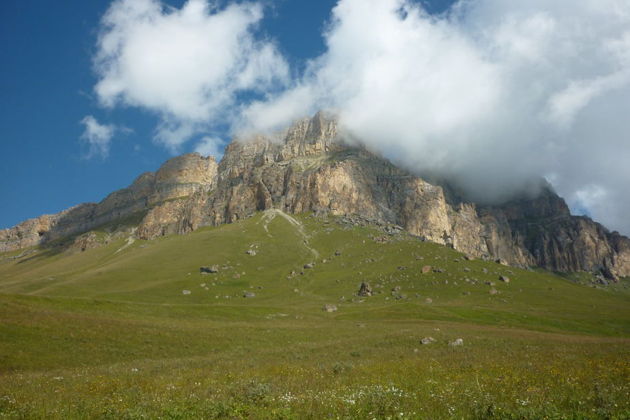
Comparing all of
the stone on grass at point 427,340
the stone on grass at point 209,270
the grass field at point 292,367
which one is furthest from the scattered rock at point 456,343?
the stone on grass at point 209,270

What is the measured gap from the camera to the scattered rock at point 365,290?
5740 inches

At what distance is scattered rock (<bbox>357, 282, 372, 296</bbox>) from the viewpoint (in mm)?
145788

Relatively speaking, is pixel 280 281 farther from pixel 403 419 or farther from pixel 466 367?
pixel 403 419

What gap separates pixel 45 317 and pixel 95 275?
154 metres

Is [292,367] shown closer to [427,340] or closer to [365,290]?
[427,340]

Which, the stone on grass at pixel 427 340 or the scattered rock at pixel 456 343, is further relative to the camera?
the stone on grass at pixel 427 340

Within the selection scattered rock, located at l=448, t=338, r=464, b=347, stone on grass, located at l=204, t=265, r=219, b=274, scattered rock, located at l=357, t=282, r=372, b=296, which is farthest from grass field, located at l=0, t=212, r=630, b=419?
stone on grass, located at l=204, t=265, r=219, b=274

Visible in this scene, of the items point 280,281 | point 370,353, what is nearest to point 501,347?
point 370,353

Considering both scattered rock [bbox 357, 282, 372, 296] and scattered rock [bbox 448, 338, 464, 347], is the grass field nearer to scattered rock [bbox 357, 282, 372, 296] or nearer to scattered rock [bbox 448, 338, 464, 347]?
scattered rock [bbox 448, 338, 464, 347]

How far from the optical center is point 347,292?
152625mm

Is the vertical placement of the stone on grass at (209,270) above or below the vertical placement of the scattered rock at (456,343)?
above

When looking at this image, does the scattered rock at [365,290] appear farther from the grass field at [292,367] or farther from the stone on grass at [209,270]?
the stone on grass at [209,270]

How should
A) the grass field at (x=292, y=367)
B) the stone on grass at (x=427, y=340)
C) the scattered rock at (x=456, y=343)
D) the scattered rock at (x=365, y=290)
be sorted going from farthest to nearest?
1. the scattered rock at (x=365, y=290)
2. the stone on grass at (x=427, y=340)
3. the scattered rock at (x=456, y=343)
4. the grass field at (x=292, y=367)

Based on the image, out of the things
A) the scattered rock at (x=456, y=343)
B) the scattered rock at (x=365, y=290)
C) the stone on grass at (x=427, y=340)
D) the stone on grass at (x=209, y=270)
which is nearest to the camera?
the scattered rock at (x=456, y=343)
